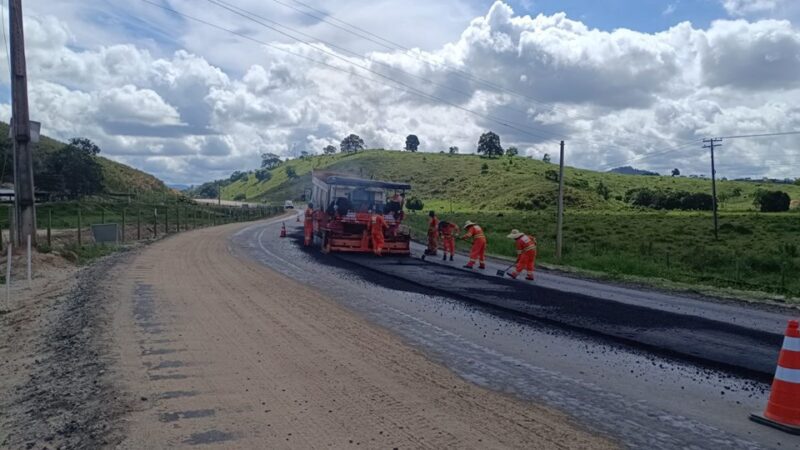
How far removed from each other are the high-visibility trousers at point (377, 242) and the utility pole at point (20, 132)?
32.3 feet

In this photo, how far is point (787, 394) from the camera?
5219 mm

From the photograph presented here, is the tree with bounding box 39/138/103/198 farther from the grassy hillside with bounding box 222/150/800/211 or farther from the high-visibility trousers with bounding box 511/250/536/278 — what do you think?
the high-visibility trousers with bounding box 511/250/536/278

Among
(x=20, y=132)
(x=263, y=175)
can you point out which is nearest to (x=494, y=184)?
(x=20, y=132)

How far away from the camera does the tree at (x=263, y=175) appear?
156500 mm

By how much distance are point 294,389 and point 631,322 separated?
6314 millimetres

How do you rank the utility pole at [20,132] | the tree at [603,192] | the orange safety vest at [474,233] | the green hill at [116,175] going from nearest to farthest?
the utility pole at [20,132] → the orange safety vest at [474,233] → the green hill at [116,175] → the tree at [603,192]

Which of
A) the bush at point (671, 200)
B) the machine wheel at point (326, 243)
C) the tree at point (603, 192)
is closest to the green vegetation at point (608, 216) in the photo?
the bush at point (671, 200)

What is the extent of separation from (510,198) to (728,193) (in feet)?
117

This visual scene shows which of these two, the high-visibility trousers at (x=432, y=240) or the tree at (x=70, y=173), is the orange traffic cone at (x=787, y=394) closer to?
the high-visibility trousers at (x=432, y=240)

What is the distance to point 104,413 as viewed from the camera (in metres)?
5.04

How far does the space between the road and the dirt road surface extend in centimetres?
37

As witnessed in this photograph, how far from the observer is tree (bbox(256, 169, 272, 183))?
156 metres

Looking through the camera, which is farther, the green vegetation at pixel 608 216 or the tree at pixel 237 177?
the tree at pixel 237 177

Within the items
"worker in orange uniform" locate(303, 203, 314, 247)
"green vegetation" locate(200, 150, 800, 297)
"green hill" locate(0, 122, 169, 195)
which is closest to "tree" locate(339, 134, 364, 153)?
"green vegetation" locate(200, 150, 800, 297)
